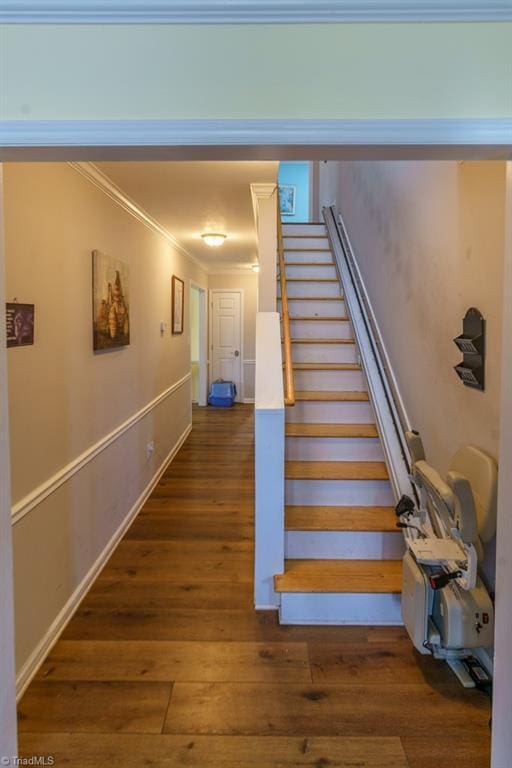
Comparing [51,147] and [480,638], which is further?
[480,638]

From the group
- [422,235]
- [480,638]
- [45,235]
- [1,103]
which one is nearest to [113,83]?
[1,103]

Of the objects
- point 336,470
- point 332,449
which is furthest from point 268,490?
point 332,449

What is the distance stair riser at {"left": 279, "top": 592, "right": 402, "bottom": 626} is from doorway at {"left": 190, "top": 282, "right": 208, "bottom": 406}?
5762mm

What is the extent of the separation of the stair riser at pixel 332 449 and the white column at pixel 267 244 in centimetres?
113

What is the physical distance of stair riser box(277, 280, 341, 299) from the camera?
14.5 feet

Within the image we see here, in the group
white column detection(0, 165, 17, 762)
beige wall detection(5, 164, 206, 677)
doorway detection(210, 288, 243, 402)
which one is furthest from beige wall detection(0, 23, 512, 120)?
doorway detection(210, 288, 243, 402)

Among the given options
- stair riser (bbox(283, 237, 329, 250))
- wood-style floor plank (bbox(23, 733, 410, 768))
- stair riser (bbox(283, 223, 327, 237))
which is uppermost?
stair riser (bbox(283, 223, 327, 237))

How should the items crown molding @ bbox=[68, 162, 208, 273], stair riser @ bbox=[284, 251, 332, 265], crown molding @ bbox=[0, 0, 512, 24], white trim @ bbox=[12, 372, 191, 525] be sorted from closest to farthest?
crown molding @ bbox=[0, 0, 512, 24] < white trim @ bbox=[12, 372, 191, 525] < crown molding @ bbox=[68, 162, 208, 273] < stair riser @ bbox=[284, 251, 332, 265]

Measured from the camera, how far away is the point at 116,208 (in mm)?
3025

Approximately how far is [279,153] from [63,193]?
1.54 m

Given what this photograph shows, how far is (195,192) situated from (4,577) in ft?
8.51

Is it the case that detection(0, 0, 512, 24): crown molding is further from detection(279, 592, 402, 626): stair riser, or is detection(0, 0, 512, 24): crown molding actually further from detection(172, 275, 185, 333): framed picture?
detection(172, 275, 185, 333): framed picture

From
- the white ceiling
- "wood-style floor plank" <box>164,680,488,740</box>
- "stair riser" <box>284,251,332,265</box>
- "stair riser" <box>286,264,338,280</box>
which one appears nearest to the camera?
"wood-style floor plank" <box>164,680,488,740</box>

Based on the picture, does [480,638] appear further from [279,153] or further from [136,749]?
[279,153]
